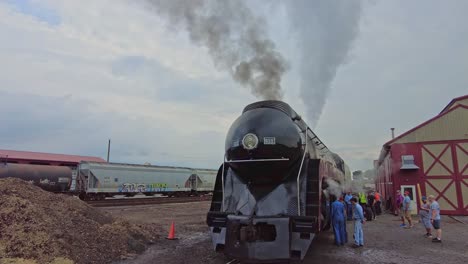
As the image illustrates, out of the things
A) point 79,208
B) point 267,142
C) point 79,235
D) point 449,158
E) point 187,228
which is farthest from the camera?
point 449,158

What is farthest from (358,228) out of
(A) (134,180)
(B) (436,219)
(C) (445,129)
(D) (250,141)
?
(A) (134,180)

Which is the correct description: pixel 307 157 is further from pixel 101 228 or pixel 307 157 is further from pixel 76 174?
pixel 76 174

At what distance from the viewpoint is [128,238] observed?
8.88m

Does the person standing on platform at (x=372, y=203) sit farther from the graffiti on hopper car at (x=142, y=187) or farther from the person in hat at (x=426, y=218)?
the graffiti on hopper car at (x=142, y=187)

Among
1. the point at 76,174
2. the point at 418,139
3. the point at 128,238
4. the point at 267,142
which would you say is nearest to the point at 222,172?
the point at 267,142

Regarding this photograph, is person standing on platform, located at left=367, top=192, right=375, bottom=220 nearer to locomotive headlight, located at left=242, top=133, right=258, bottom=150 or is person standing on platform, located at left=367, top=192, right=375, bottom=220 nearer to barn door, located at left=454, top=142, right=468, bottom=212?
barn door, located at left=454, top=142, right=468, bottom=212

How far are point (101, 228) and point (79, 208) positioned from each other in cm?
173

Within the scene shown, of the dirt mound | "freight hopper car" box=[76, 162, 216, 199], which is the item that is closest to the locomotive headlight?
the dirt mound

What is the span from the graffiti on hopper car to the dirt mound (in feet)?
60.8

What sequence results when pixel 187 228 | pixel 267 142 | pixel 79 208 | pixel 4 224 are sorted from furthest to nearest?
pixel 187 228 → pixel 79 208 → pixel 4 224 → pixel 267 142

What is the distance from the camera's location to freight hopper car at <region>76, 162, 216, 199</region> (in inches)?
1044

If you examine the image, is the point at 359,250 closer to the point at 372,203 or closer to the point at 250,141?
the point at 250,141

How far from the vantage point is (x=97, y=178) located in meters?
26.6

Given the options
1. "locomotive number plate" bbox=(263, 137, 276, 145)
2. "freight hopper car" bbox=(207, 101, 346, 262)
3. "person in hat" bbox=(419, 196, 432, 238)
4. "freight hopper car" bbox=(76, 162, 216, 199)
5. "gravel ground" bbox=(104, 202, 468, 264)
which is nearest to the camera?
"freight hopper car" bbox=(207, 101, 346, 262)
